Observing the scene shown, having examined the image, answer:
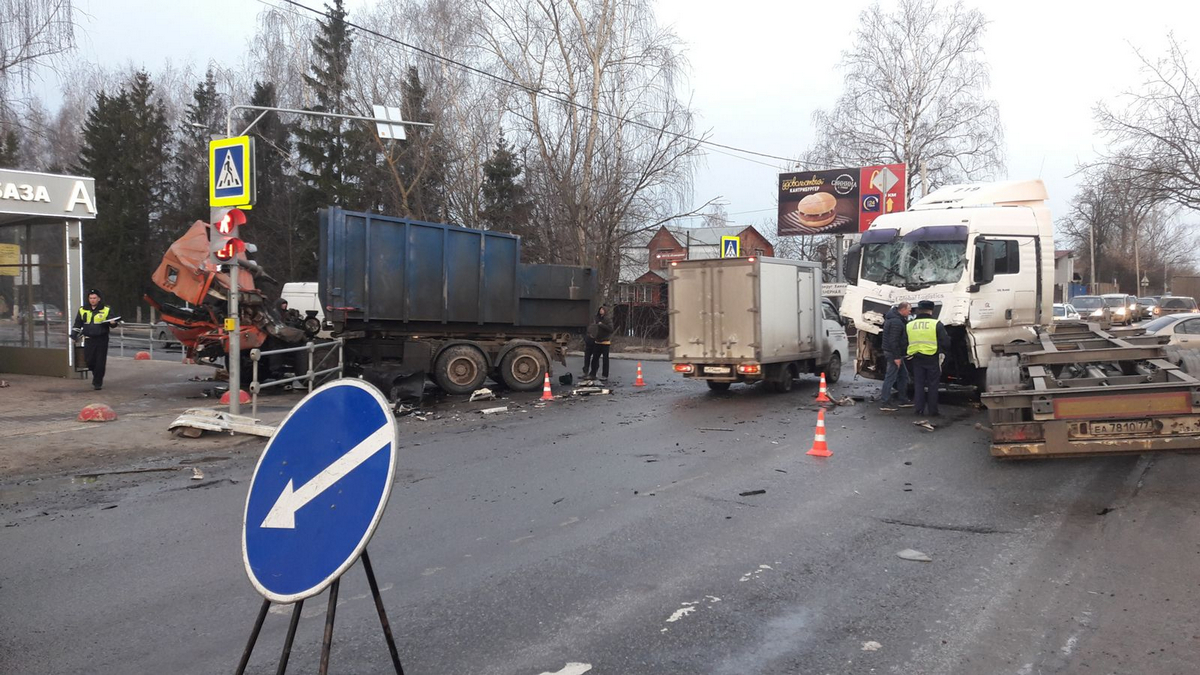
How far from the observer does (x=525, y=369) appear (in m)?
16.5

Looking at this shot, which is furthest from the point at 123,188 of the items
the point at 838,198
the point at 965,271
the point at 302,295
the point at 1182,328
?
the point at 1182,328

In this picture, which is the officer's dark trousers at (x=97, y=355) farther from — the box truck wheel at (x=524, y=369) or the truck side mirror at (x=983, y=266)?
the truck side mirror at (x=983, y=266)

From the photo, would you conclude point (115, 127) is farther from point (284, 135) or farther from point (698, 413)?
point (698, 413)

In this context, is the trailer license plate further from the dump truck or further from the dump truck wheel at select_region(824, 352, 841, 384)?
the dump truck

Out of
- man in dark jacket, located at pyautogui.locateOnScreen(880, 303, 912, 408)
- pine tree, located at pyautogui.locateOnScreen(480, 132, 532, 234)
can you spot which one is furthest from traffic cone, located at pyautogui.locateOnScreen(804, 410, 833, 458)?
pine tree, located at pyautogui.locateOnScreen(480, 132, 532, 234)

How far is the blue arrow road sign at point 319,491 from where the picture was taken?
9.23ft

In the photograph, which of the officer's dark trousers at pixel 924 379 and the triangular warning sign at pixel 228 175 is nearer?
the triangular warning sign at pixel 228 175

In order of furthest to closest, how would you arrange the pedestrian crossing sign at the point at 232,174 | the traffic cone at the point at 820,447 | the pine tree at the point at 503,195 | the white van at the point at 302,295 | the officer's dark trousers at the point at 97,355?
the pine tree at the point at 503,195, the white van at the point at 302,295, the officer's dark trousers at the point at 97,355, the pedestrian crossing sign at the point at 232,174, the traffic cone at the point at 820,447

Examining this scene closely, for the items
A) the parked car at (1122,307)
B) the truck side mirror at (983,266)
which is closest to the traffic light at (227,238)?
the truck side mirror at (983,266)

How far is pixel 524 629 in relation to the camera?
4254 mm

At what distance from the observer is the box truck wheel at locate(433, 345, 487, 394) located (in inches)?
603

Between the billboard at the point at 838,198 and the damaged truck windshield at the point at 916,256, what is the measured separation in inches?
797

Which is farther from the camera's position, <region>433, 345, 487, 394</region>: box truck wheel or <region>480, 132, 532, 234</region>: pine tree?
<region>480, 132, 532, 234</region>: pine tree

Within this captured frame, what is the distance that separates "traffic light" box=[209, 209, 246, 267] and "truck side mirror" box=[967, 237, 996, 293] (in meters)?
10.6
